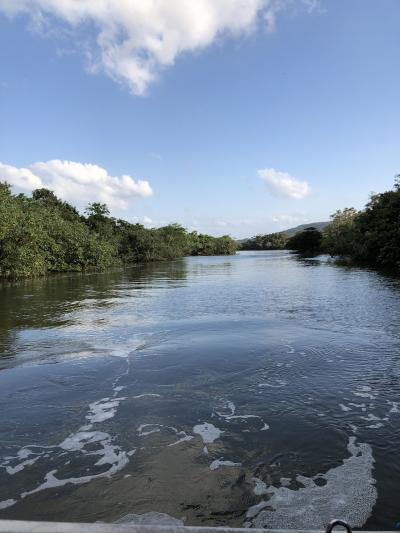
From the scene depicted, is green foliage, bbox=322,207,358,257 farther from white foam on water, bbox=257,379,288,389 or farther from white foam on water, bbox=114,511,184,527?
white foam on water, bbox=114,511,184,527

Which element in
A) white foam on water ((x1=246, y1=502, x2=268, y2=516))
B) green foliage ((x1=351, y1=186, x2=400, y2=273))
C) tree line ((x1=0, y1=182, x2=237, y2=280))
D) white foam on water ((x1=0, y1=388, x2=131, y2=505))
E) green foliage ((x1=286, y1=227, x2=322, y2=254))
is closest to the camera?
white foam on water ((x1=246, y1=502, x2=268, y2=516))

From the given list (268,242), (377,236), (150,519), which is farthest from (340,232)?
(268,242)

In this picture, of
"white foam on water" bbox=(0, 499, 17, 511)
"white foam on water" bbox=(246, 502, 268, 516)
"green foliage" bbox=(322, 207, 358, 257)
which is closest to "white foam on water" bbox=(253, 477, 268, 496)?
"white foam on water" bbox=(246, 502, 268, 516)

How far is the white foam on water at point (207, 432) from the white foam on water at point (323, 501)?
49.0 inches

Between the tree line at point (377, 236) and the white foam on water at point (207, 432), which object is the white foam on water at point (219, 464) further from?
the tree line at point (377, 236)

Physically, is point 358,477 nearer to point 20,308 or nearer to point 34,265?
point 20,308

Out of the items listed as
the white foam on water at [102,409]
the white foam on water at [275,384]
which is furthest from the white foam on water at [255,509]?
the white foam on water at [275,384]

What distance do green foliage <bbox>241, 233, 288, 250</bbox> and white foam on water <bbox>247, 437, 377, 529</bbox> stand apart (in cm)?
15791

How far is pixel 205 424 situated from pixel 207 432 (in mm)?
240

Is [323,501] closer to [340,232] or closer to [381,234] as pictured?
[381,234]

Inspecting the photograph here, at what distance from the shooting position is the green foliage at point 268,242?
6393 inches

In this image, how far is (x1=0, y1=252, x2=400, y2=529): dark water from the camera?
13.4ft

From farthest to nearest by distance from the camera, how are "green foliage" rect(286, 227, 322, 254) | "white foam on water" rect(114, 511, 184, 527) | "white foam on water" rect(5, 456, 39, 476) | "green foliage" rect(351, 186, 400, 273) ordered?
1. "green foliage" rect(286, 227, 322, 254)
2. "green foliage" rect(351, 186, 400, 273)
3. "white foam on water" rect(5, 456, 39, 476)
4. "white foam on water" rect(114, 511, 184, 527)

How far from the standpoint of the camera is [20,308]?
17.1 meters
